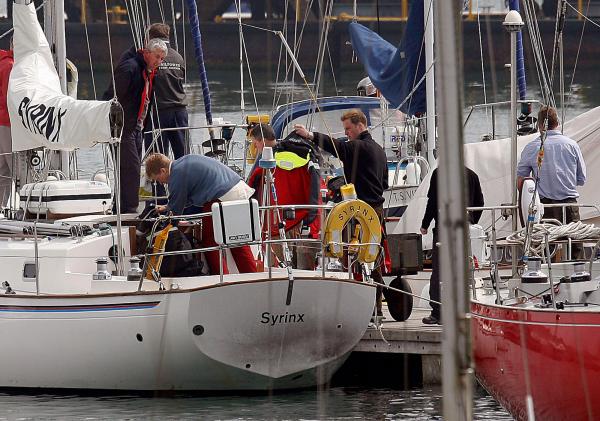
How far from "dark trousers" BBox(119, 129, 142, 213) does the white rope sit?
12.8ft

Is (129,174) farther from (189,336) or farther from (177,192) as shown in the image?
(189,336)

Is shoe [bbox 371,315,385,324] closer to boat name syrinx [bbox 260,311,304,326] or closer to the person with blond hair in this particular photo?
boat name syrinx [bbox 260,311,304,326]

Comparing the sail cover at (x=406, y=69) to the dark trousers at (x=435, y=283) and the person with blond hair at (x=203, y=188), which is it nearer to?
the dark trousers at (x=435, y=283)

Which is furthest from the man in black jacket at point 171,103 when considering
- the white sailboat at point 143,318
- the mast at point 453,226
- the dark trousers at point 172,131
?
the mast at point 453,226

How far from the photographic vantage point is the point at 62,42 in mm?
13578

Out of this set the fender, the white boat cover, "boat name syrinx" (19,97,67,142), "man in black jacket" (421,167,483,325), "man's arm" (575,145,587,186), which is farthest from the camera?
the white boat cover

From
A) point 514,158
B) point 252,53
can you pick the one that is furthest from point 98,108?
point 252,53

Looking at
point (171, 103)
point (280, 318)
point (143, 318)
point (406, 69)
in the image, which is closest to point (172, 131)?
point (171, 103)

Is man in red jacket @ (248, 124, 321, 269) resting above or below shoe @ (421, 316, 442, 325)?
above

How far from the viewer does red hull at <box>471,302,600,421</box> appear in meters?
8.73

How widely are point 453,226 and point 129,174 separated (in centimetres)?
859

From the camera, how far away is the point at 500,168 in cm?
1458

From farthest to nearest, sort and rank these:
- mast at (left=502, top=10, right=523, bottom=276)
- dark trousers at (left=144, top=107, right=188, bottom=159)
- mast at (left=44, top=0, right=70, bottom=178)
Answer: dark trousers at (left=144, top=107, right=188, bottom=159) < mast at (left=44, top=0, right=70, bottom=178) < mast at (left=502, top=10, right=523, bottom=276)

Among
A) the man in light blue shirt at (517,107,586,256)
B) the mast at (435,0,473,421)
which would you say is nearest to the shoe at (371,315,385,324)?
the man in light blue shirt at (517,107,586,256)
